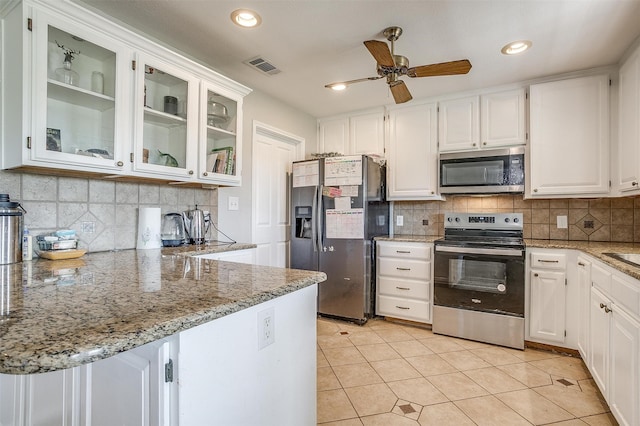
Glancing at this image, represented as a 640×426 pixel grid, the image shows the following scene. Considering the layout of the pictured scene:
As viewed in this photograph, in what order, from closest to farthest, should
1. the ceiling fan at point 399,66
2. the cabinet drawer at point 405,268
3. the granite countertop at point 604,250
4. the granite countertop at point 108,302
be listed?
the granite countertop at point 108,302, the granite countertop at point 604,250, the ceiling fan at point 399,66, the cabinet drawer at point 405,268

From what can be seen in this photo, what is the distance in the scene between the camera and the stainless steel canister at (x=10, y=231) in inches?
58.2

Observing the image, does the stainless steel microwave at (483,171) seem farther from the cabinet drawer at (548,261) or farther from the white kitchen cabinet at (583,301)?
the white kitchen cabinet at (583,301)

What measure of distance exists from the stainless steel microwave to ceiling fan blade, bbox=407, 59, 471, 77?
3.85 feet

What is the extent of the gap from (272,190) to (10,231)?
2.23 meters

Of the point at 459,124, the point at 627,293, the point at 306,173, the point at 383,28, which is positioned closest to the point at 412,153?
the point at 459,124

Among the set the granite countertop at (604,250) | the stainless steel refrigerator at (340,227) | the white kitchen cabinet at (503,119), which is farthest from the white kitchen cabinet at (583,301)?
the stainless steel refrigerator at (340,227)

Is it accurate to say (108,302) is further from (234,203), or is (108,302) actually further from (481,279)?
(481,279)

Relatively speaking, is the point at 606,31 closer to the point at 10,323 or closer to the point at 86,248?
the point at 10,323

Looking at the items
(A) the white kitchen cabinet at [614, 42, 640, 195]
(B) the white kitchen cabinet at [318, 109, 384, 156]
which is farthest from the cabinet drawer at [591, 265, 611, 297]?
(B) the white kitchen cabinet at [318, 109, 384, 156]

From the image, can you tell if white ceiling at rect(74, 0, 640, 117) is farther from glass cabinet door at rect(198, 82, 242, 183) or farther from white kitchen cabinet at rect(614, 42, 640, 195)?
glass cabinet door at rect(198, 82, 242, 183)

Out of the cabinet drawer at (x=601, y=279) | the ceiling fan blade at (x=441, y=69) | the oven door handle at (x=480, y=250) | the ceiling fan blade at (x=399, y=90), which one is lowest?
A: the cabinet drawer at (x=601, y=279)

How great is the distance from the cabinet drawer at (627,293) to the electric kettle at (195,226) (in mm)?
2577

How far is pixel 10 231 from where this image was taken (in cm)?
149

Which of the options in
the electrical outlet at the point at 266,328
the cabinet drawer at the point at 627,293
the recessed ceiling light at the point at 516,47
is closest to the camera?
the electrical outlet at the point at 266,328
